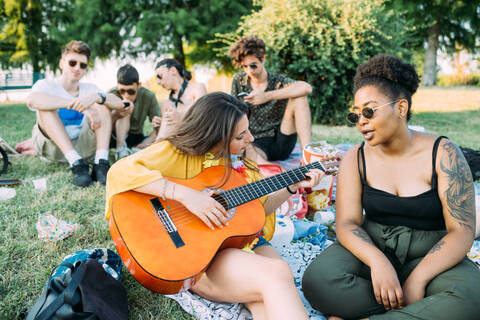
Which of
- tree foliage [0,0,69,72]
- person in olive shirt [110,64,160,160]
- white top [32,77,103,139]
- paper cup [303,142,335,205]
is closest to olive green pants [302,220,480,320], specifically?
paper cup [303,142,335,205]

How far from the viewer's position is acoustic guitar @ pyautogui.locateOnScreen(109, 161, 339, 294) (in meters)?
1.73

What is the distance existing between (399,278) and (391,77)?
3.76 ft

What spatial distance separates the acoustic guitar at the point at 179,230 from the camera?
173 cm

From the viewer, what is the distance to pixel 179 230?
6.29ft

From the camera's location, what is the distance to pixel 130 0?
15.0 m

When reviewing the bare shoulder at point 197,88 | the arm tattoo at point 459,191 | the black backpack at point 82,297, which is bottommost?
the black backpack at point 82,297

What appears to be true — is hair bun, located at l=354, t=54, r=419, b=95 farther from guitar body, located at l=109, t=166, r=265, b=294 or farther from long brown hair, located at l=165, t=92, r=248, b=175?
guitar body, located at l=109, t=166, r=265, b=294

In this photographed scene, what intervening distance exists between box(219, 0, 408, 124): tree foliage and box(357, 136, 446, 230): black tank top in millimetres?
5958

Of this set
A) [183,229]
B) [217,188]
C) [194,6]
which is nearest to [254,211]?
[217,188]

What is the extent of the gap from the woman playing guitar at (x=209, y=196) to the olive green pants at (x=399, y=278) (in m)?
0.33

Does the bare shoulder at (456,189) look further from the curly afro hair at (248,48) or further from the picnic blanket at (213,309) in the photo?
the curly afro hair at (248,48)

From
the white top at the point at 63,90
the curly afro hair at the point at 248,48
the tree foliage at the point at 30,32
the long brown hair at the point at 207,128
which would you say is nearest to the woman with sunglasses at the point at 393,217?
the long brown hair at the point at 207,128

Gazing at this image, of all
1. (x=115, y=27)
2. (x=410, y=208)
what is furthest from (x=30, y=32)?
(x=410, y=208)

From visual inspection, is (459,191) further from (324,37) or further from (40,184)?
(324,37)
